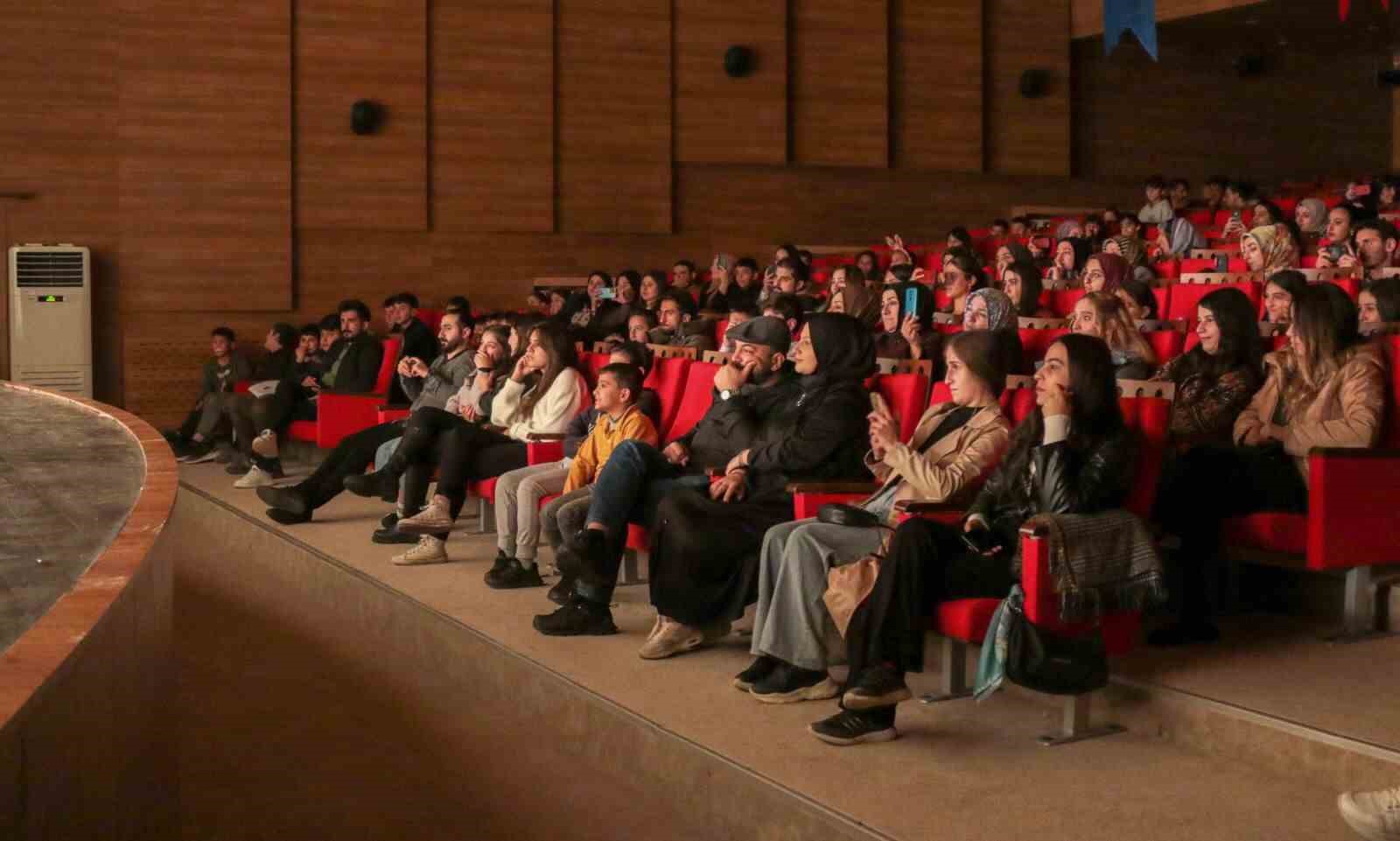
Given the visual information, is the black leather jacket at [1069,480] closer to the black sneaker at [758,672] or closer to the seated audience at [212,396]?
the black sneaker at [758,672]

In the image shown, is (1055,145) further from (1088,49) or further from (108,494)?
(108,494)

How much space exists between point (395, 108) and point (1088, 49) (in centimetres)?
520

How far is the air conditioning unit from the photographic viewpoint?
8.71 metres

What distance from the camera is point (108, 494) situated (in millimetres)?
2105

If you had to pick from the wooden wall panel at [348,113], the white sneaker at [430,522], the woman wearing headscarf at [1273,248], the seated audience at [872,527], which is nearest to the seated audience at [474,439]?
the white sneaker at [430,522]

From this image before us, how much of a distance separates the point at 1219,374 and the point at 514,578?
1.90 metres

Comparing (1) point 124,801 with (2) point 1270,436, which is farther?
(2) point 1270,436

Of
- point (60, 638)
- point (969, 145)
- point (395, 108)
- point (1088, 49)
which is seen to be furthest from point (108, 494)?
point (1088, 49)

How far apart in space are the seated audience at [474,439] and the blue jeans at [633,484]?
1.01 metres

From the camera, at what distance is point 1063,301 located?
601 cm

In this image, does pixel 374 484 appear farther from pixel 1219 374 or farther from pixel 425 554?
pixel 1219 374

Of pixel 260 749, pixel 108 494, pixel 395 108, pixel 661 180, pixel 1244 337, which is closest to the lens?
pixel 108 494

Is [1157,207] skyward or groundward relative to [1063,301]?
skyward

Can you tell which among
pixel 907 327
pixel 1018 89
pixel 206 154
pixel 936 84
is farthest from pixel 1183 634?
pixel 1018 89
